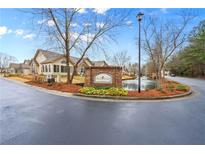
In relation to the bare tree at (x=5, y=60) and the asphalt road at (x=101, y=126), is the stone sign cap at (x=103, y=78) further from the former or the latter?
the bare tree at (x=5, y=60)

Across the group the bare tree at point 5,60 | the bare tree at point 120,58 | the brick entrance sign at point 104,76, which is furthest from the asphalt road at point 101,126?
the bare tree at point 5,60

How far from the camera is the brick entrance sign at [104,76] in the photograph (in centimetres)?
1248

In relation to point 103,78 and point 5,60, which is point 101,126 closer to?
point 103,78

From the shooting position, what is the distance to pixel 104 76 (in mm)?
12578

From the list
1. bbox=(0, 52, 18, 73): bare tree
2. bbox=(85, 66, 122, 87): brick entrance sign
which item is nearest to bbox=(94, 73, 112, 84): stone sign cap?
bbox=(85, 66, 122, 87): brick entrance sign

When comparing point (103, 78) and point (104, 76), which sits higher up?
point (104, 76)

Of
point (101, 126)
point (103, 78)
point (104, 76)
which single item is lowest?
point (101, 126)

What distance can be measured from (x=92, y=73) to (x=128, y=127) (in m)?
8.17

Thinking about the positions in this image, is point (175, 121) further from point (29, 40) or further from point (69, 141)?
point (29, 40)

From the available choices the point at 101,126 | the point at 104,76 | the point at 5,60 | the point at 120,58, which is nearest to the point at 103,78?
the point at 104,76

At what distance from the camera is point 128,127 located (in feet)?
16.0

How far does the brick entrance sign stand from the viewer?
1248 centimetres

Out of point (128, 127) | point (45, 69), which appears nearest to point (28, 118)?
point (128, 127)
